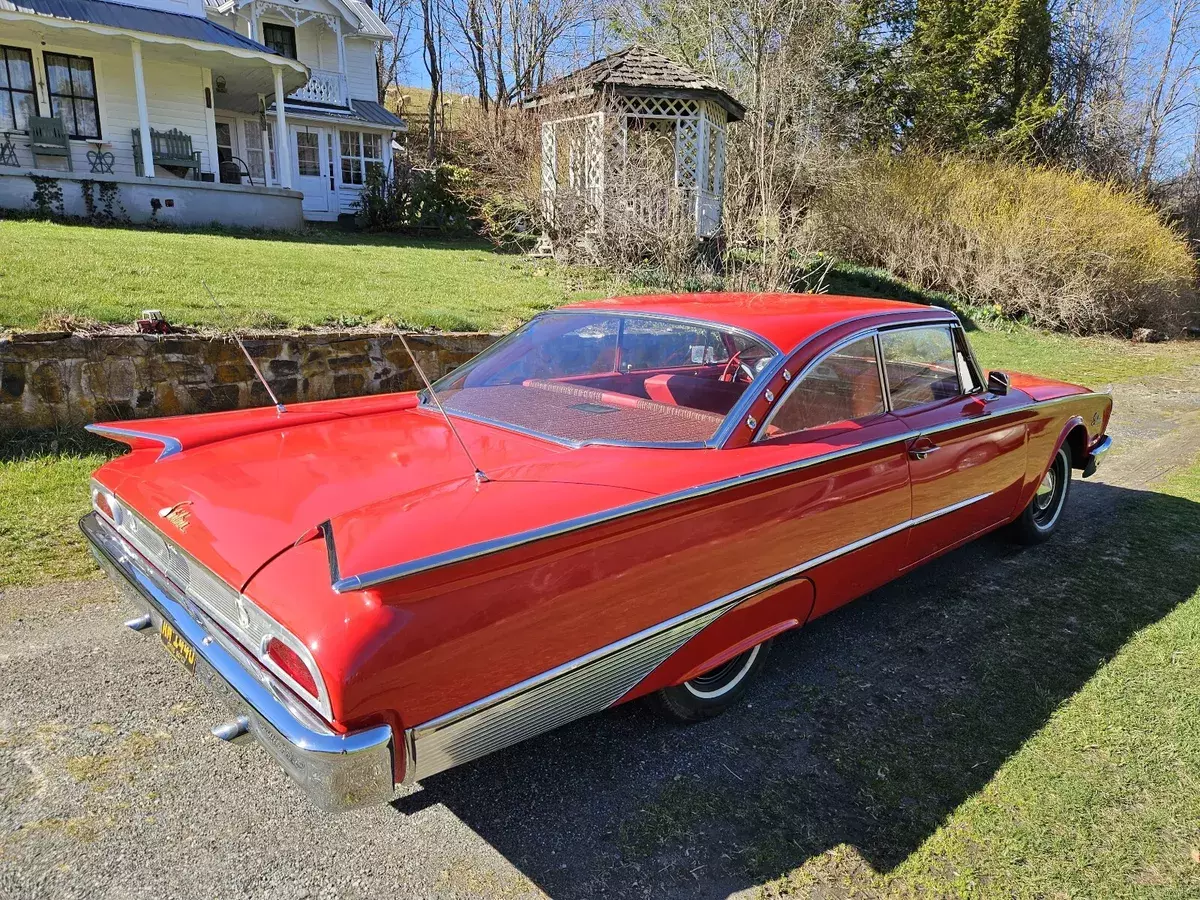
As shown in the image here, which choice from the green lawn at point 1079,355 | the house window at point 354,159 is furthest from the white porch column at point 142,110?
the green lawn at point 1079,355

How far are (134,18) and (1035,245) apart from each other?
17.0 meters

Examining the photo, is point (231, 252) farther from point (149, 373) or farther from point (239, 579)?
point (239, 579)

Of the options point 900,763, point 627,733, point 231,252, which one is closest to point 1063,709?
point 900,763

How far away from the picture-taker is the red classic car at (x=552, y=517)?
183 centimetres

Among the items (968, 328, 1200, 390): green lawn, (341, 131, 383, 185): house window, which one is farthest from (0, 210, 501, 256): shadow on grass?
(968, 328, 1200, 390): green lawn

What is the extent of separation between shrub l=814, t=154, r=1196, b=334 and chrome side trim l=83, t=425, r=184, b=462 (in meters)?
16.0

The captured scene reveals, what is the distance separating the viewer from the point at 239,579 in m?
1.98

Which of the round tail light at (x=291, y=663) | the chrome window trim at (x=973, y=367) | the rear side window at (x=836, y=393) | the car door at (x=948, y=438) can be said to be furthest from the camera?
the chrome window trim at (x=973, y=367)

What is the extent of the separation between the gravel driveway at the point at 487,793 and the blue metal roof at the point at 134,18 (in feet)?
44.9

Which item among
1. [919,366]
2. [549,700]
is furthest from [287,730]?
[919,366]

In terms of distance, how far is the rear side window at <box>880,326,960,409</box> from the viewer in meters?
3.40

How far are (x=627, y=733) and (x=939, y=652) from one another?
1.50m

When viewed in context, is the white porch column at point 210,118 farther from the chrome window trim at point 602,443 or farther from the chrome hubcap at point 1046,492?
the chrome hubcap at point 1046,492

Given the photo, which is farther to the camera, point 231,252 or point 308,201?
point 308,201
